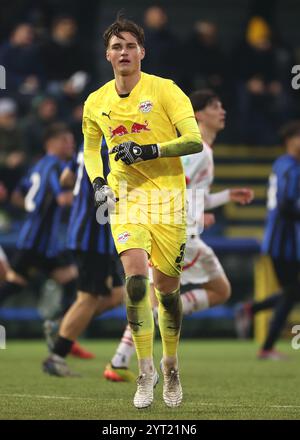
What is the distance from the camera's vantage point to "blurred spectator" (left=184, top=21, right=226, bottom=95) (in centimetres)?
1712

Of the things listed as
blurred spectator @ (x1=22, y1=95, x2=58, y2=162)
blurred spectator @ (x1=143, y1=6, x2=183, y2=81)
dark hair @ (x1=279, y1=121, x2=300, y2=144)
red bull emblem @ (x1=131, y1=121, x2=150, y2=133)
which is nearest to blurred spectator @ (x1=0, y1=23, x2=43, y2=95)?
blurred spectator @ (x1=22, y1=95, x2=58, y2=162)

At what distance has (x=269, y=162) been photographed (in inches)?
698

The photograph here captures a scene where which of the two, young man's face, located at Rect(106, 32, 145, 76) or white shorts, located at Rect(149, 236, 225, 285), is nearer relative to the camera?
young man's face, located at Rect(106, 32, 145, 76)

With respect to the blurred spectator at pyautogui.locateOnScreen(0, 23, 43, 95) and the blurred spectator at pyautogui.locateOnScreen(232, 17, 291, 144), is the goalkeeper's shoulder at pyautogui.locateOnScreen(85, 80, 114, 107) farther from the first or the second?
the blurred spectator at pyautogui.locateOnScreen(232, 17, 291, 144)

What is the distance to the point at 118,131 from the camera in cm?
667

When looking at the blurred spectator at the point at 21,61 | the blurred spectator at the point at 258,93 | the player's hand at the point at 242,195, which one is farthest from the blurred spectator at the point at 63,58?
the player's hand at the point at 242,195

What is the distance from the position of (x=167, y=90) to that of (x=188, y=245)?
7.39 ft

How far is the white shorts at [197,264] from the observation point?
8672 mm

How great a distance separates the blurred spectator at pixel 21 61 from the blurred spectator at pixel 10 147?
2.47 ft

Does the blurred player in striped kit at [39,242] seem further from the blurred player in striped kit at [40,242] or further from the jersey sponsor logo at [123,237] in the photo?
the jersey sponsor logo at [123,237]

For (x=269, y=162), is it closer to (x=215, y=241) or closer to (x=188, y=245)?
(x=215, y=241)

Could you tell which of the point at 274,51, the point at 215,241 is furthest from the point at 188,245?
the point at 274,51

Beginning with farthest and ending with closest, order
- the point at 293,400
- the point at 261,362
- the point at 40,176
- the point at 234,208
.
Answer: the point at 234,208 < the point at 40,176 < the point at 261,362 < the point at 293,400

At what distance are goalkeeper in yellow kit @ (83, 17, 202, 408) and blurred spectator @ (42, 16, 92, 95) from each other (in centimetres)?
962
